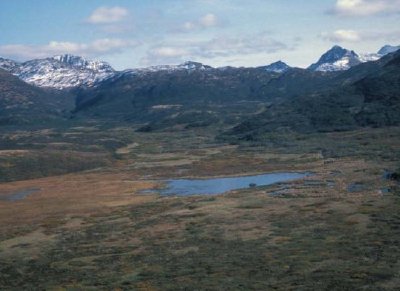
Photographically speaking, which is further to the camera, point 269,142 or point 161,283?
A: point 269,142

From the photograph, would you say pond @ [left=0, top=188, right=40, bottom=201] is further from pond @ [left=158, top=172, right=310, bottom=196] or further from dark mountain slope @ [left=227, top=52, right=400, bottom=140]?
dark mountain slope @ [left=227, top=52, right=400, bottom=140]

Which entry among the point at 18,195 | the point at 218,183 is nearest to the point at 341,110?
the point at 218,183

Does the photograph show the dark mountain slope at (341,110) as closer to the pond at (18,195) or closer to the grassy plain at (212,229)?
the grassy plain at (212,229)

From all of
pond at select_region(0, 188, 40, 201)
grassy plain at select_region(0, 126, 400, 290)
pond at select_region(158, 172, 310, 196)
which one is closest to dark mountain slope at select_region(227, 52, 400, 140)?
grassy plain at select_region(0, 126, 400, 290)

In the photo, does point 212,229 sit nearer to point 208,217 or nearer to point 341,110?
point 208,217

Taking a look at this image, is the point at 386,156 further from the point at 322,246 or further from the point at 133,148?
the point at 133,148

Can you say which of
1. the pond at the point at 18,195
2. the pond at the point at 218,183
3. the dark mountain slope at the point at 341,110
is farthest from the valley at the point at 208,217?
the dark mountain slope at the point at 341,110

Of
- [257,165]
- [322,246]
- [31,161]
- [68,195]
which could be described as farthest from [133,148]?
[322,246]

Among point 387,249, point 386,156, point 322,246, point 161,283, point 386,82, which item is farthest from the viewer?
point 386,82
